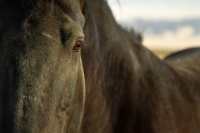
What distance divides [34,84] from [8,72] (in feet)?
0.60

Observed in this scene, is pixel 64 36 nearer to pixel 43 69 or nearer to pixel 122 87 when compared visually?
pixel 43 69

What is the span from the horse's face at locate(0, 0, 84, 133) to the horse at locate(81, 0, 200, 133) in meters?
0.47

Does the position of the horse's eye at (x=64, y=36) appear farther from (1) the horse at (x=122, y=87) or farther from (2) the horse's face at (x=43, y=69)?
(1) the horse at (x=122, y=87)

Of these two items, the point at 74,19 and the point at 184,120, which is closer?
the point at 74,19

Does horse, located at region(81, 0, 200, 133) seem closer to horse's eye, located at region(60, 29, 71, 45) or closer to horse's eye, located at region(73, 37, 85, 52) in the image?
horse's eye, located at region(73, 37, 85, 52)

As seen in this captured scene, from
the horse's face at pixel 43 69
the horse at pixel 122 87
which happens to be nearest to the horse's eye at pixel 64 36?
the horse's face at pixel 43 69

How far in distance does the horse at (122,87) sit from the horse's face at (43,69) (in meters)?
0.47

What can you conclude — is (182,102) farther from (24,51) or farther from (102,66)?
(24,51)

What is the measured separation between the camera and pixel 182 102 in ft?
15.6

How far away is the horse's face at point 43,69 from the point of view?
→ 3213mm

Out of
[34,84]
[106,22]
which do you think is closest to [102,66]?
[106,22]

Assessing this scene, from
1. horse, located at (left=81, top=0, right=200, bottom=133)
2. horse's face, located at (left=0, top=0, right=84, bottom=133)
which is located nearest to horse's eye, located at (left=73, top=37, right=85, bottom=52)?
horse's face, located at (left=0, top=0, right=84, bottom=133)

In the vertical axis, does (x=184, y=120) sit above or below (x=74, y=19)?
below

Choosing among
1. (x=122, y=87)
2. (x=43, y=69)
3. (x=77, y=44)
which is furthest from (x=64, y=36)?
(x=122, y=87)
